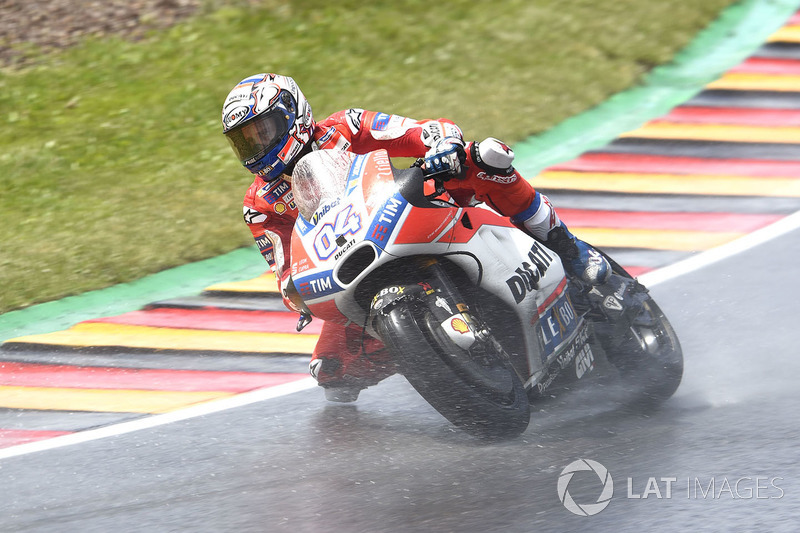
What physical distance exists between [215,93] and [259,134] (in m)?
5.84

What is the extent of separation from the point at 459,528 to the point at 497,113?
603 centimetres

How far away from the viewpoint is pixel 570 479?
13.7ft

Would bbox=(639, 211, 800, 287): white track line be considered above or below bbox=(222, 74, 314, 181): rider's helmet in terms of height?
below

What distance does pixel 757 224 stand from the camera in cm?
734

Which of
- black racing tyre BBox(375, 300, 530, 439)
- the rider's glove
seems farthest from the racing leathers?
black racing tyre BBox(375, 300, 530, 439)

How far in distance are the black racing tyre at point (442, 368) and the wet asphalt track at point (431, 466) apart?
0.32 meters

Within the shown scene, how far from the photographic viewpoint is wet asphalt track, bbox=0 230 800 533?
3.99 metres

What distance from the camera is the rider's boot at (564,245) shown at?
493 cm

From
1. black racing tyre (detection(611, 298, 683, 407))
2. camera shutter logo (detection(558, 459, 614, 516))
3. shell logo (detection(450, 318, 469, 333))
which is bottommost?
black racing tyre (detection(611, 298, 683, 407))

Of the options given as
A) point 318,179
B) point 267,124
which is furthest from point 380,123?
point 318,179

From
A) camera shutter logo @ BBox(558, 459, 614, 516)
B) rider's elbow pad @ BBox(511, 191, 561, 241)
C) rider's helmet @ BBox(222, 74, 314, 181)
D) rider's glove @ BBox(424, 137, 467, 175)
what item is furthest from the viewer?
rider's elbow pad @ BBox(511, 191, 561, 241)

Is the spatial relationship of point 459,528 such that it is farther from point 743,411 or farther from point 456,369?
point 743,411

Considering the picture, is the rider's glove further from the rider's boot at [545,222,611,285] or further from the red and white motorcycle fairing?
the rider's boot at [545,222,611,285]

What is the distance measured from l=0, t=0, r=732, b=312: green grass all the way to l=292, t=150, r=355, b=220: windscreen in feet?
10.4
